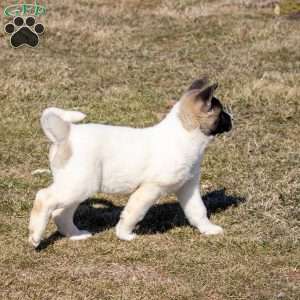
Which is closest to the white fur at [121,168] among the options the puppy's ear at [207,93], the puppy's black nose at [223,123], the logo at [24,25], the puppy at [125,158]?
the puppy at [125,158]

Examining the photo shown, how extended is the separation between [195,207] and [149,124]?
405 centimetres

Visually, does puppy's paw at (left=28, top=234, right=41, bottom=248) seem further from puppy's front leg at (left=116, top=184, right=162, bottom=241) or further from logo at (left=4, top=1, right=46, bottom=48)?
logo at (left=4, top=1, right=46, bottom=48)

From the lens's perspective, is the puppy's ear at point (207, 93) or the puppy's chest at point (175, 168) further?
the puppy's chest at point (175, 168)

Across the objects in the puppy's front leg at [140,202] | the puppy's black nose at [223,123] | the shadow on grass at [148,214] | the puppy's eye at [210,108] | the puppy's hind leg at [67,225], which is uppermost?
the puppy's eye at [210,108]

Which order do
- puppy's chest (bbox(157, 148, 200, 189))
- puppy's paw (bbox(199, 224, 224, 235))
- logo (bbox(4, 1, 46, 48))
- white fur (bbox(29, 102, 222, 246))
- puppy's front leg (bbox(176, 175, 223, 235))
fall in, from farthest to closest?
logo (bbox(4, 1, 46, 48)) < puppy's paw (bbox(199, 224, 224, 235)) < puppy's front leg (bbox(176, 175, 223, 235)) < puppy's chest (bbox(157, 148, 200, 189)) < white fur (bbox(29, 102, 222, 246))

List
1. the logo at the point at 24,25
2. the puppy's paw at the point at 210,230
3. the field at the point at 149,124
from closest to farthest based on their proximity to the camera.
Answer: the field at the point at 149,124 → the puppy's paw at the point at 210,230 → the logo at the point at 24,25

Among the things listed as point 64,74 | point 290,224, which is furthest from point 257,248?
point 64,74

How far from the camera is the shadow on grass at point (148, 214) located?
6.70 metres

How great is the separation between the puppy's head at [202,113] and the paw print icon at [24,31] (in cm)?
998

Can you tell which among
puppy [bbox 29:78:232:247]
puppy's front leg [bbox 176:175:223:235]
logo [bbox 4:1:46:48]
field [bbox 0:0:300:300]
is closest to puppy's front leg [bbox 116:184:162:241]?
puppy [bbox 29:78:232:247]

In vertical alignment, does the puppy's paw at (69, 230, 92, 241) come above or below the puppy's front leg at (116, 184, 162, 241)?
below

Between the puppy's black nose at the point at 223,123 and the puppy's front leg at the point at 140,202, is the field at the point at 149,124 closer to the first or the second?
the puppy's front leg at the point at 140,202

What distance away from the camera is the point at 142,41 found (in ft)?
55.3

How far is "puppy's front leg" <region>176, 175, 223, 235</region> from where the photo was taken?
20.9ft
